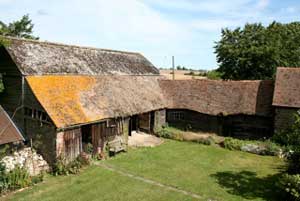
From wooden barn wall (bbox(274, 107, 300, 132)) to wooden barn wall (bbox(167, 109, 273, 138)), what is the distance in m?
0.85

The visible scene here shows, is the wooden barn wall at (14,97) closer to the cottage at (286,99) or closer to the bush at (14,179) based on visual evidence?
the bush at (14,179)

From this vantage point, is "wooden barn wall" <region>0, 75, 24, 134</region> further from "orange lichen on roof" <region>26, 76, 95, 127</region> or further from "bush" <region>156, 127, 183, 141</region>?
"bush" <region>156, 127, 183, 141</region>

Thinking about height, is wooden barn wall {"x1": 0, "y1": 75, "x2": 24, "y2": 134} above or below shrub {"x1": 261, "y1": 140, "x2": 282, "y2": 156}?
above

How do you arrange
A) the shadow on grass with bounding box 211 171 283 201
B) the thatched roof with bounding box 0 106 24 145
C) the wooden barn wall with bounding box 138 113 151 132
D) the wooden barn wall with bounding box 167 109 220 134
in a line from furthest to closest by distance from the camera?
the wooden barn wall with bounding box 138 113 151 132, the wooden barn wall with bounding box 167 109 220 134, the thatched roof with bounding box 0 106 24 145, the shadow on grass with bounding box 211 171 283 201

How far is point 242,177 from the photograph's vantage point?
17.3 metres

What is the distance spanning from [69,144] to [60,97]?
11.3ft

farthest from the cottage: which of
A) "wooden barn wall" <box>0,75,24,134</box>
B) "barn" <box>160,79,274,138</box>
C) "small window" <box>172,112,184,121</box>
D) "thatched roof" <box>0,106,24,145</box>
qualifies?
"wooden barn wall" <box>0,75,24,134</box>

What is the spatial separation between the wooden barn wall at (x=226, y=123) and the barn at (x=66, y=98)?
11.7ft

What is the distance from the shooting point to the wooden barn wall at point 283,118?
23266mm

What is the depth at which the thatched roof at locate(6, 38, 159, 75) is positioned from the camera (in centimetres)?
2003

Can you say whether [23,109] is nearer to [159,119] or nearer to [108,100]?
[108,100]

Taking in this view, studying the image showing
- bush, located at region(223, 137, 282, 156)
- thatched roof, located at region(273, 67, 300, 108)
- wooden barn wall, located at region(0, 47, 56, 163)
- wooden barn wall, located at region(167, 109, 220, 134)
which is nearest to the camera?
wooden barn wall, located at region(0, 47, 56, 163)

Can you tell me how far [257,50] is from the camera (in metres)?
34.6

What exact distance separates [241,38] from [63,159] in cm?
2940
